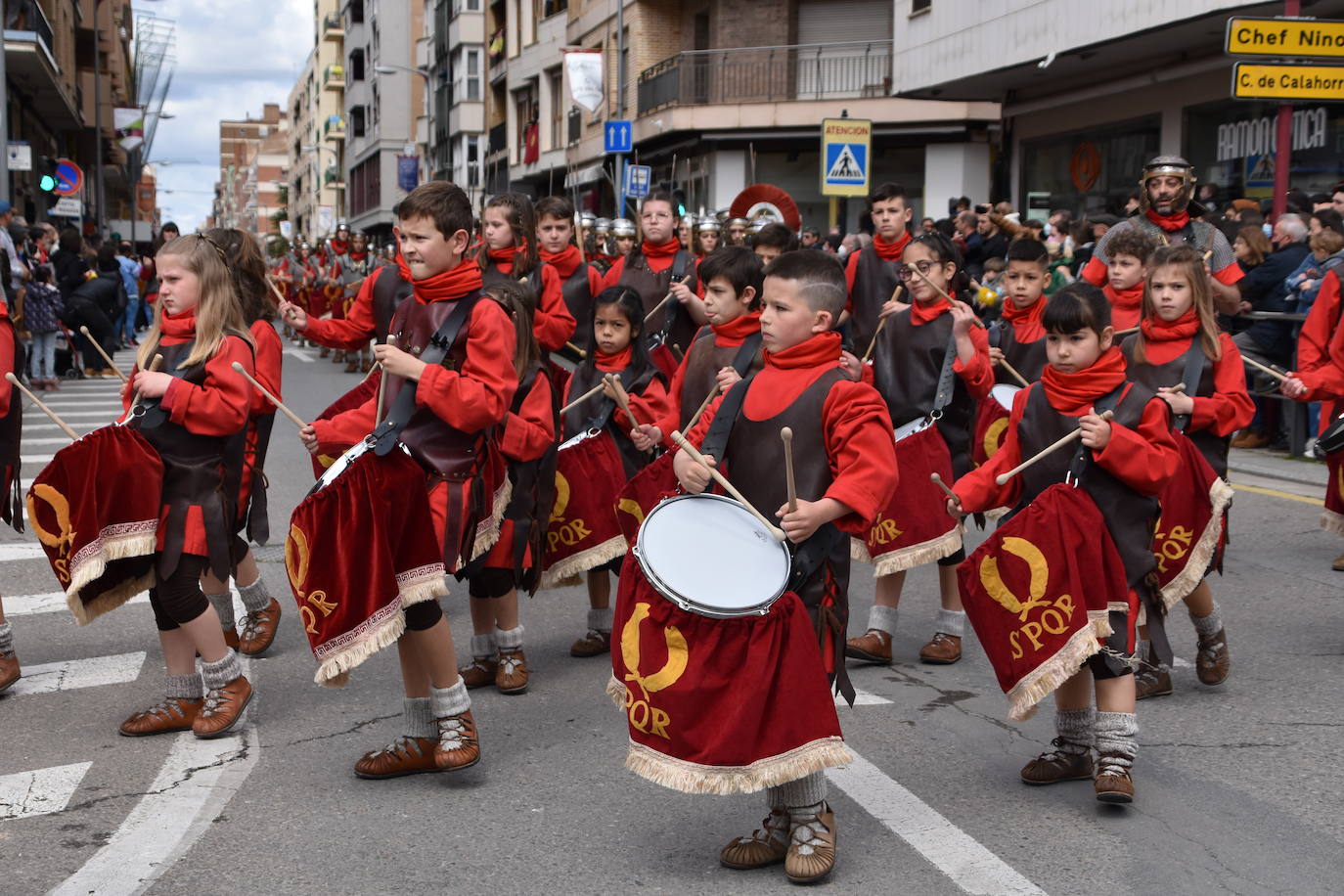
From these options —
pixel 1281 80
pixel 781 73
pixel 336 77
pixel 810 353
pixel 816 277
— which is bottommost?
pixel 810 353

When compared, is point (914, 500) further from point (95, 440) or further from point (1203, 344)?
point (95, 440)

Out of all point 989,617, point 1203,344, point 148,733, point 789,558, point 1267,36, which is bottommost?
point 148,733

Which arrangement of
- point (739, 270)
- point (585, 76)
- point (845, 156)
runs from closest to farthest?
point (739, 270), point (845, 156), point (585, 76)

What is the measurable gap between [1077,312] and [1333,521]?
2603 millimetres

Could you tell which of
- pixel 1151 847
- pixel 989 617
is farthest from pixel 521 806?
pixel 1151 847

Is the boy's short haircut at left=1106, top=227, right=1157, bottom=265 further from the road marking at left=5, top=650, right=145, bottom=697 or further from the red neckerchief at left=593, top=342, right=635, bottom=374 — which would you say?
the road marking at left=5, top=650, right=145, bottom=697

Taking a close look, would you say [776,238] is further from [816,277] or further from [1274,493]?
[1274,493]

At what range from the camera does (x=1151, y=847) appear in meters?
4.27

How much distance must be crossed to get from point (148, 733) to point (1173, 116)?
18.3 m

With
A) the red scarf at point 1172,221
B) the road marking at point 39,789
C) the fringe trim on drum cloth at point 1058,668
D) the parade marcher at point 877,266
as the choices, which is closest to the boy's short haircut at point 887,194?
the parade marcher at point 877,266

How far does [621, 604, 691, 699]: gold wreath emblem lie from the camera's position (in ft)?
12.6

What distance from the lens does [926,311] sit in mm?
6562

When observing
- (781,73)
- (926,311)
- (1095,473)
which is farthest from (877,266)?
(781,73)

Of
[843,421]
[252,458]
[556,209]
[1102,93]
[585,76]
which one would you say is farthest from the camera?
[585,76]
